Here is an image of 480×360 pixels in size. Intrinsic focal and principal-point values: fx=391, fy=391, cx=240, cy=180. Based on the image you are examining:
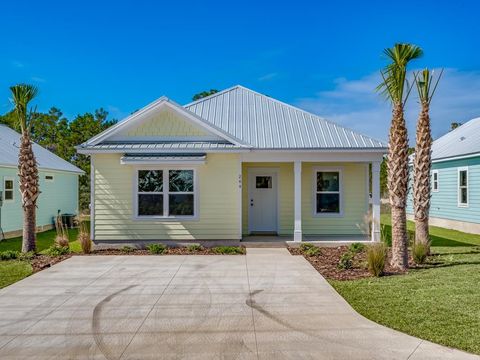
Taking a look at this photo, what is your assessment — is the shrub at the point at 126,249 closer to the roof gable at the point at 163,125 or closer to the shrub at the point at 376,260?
the roof gable at the point at 163,125

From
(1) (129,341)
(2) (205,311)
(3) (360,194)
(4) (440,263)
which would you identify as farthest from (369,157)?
(1) (129,341)

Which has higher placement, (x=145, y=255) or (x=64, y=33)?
(x=64, y=33)

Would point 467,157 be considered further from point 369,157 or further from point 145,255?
point 145,255

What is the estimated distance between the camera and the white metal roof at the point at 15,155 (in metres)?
16.3

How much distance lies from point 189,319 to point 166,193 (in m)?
7.15

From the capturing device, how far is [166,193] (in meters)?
12.8

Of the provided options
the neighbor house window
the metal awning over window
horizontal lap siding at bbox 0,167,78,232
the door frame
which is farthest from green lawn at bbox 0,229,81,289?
the door frame

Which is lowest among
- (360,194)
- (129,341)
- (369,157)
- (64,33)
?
(129,341)

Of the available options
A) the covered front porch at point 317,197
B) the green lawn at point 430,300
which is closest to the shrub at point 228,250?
the covered front porch at point 317,197

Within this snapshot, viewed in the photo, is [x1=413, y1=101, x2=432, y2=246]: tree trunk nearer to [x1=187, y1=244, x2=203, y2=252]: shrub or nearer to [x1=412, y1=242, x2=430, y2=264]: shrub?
[x1=412, y1=242, x2=430, y2=264]: shrub

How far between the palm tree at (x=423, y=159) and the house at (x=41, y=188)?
1489 centimetres

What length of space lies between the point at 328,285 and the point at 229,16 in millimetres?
12666

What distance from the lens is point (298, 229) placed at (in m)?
12.9

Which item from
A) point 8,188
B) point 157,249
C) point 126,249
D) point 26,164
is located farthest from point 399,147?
point 8,188
